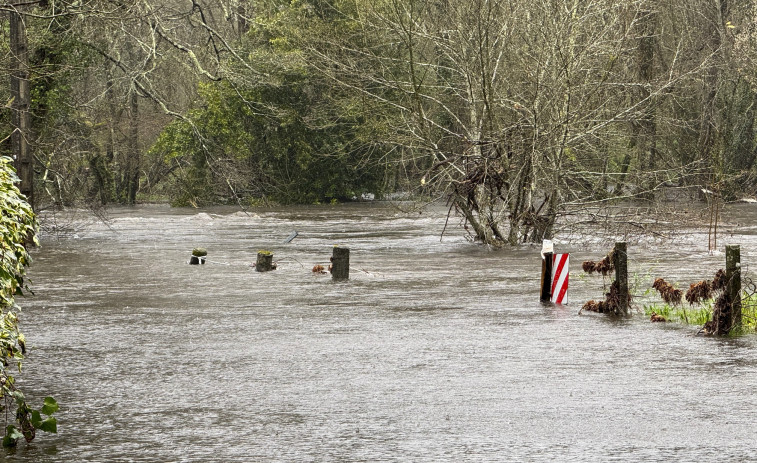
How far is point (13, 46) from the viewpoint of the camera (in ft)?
86.2

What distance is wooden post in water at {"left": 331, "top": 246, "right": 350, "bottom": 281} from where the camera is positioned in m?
19.5

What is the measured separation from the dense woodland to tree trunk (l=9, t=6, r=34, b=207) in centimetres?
7

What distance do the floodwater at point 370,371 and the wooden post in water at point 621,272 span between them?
1.23 feet

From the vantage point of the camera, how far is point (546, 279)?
16047 mm

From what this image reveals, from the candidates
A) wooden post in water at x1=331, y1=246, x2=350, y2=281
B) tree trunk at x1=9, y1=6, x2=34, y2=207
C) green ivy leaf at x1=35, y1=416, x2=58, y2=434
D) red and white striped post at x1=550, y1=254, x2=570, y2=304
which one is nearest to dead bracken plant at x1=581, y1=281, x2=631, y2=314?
red and white striped post at x1=550, y1=254, x2=570, y2=304

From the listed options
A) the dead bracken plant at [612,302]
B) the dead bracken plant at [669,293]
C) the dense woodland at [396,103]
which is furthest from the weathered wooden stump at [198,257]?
the dead bracken plant at [669,293]

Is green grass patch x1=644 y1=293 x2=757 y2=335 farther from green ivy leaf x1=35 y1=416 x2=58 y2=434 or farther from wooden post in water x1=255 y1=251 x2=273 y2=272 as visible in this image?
wooden post in water x1=255 y1=251 x2=273 y2=272

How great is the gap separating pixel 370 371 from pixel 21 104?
18333 mm

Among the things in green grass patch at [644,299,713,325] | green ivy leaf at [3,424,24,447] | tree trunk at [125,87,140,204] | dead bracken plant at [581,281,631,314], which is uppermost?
tree trunk at [125,87,140,204]

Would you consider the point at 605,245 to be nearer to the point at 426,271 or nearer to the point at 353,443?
the point at 426,271

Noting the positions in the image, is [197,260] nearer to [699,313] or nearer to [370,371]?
[699,313]

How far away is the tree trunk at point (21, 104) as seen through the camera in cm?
2622

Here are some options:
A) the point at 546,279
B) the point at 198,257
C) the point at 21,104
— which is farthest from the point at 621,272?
the point at 21,104

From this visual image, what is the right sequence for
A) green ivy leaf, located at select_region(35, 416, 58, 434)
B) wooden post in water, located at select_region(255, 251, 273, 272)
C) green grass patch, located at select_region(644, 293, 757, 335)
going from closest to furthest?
green ivy leaf, located at select_region(35, 416, 58, 434) → green grass patch, located at select_region(644, 293, 757, 335) → wooden post in water, located at select_region(255, 251, 273, 272)
